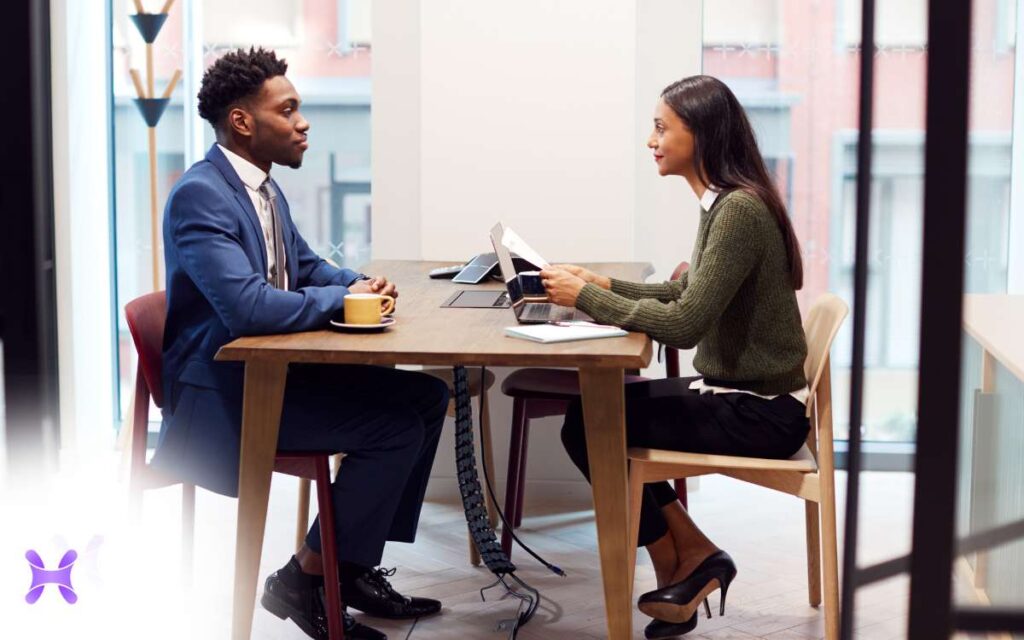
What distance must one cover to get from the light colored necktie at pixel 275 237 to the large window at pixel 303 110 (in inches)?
70.6

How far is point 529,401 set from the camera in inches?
130

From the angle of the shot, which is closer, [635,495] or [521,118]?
[635,495]

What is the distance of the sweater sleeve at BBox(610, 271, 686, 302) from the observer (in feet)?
9.56

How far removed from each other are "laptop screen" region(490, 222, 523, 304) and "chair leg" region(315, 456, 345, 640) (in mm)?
496

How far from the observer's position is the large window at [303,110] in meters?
4.41

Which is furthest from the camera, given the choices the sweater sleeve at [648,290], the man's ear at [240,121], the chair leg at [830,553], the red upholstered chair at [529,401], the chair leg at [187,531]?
the red upholstered chair at [529,401]

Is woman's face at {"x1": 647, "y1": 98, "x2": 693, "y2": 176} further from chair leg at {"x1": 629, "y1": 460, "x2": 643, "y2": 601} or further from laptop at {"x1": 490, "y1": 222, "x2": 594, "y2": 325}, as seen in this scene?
chair leg at {"x1": 629, "y1": 460, "x2": 643, "y2": 601}

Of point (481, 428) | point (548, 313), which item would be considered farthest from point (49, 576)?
point (481, 428)

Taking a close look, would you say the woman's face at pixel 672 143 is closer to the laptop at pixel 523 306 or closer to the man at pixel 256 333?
the laptop at pixel 523 306

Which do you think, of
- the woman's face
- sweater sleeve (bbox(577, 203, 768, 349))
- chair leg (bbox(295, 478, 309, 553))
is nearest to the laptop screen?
sweater sleeve (bbox(577, 203, 768, 349))

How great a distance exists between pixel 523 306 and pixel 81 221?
2296mm

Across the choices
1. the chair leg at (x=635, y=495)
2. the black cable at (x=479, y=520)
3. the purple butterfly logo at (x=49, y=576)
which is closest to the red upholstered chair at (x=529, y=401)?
the black cable at (x=479, y=520)

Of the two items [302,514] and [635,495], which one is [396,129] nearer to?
[302,514]

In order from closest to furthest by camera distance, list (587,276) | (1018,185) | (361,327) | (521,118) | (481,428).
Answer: (361,327) → (587,276) → (481,428) → (521,118) → (1018,185)
